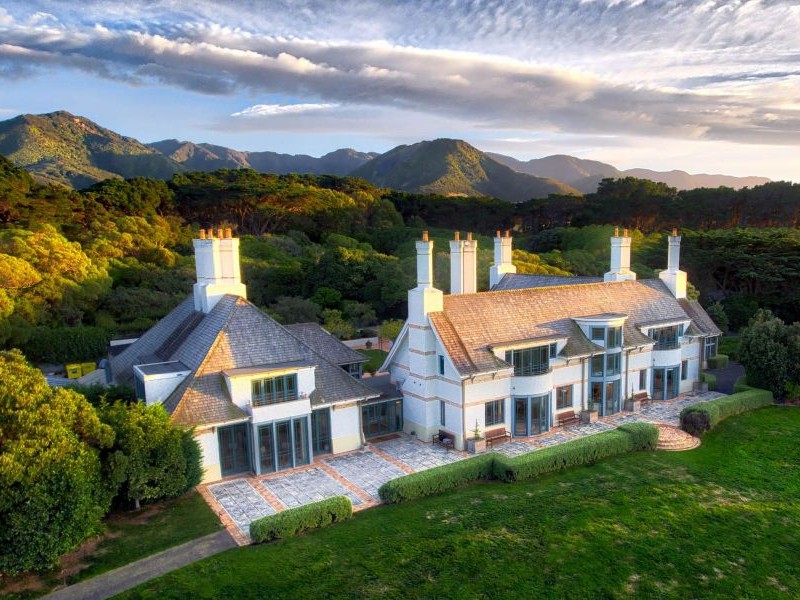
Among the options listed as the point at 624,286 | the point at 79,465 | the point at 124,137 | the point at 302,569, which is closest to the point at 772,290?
the point at 624,286

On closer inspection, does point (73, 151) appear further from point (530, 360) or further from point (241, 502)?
point (241, 502)

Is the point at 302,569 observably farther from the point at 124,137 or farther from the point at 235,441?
the point at 124,137

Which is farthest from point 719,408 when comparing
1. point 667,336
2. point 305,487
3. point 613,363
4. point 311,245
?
point 311,245

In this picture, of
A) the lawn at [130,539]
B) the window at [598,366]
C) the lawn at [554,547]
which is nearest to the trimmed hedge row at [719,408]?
the window at [598,366]

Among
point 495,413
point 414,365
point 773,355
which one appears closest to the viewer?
point 495,413

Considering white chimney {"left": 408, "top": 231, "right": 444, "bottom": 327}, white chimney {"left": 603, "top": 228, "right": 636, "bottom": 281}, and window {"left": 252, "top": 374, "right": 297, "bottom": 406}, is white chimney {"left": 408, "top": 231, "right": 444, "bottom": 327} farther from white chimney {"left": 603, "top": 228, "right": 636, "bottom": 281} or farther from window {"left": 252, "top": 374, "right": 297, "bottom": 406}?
white chimney {"left": 603, "top": 228, "right": 636, "bottom": 281}

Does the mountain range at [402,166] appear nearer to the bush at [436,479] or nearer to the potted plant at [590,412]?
the potted plant at [590,412]
